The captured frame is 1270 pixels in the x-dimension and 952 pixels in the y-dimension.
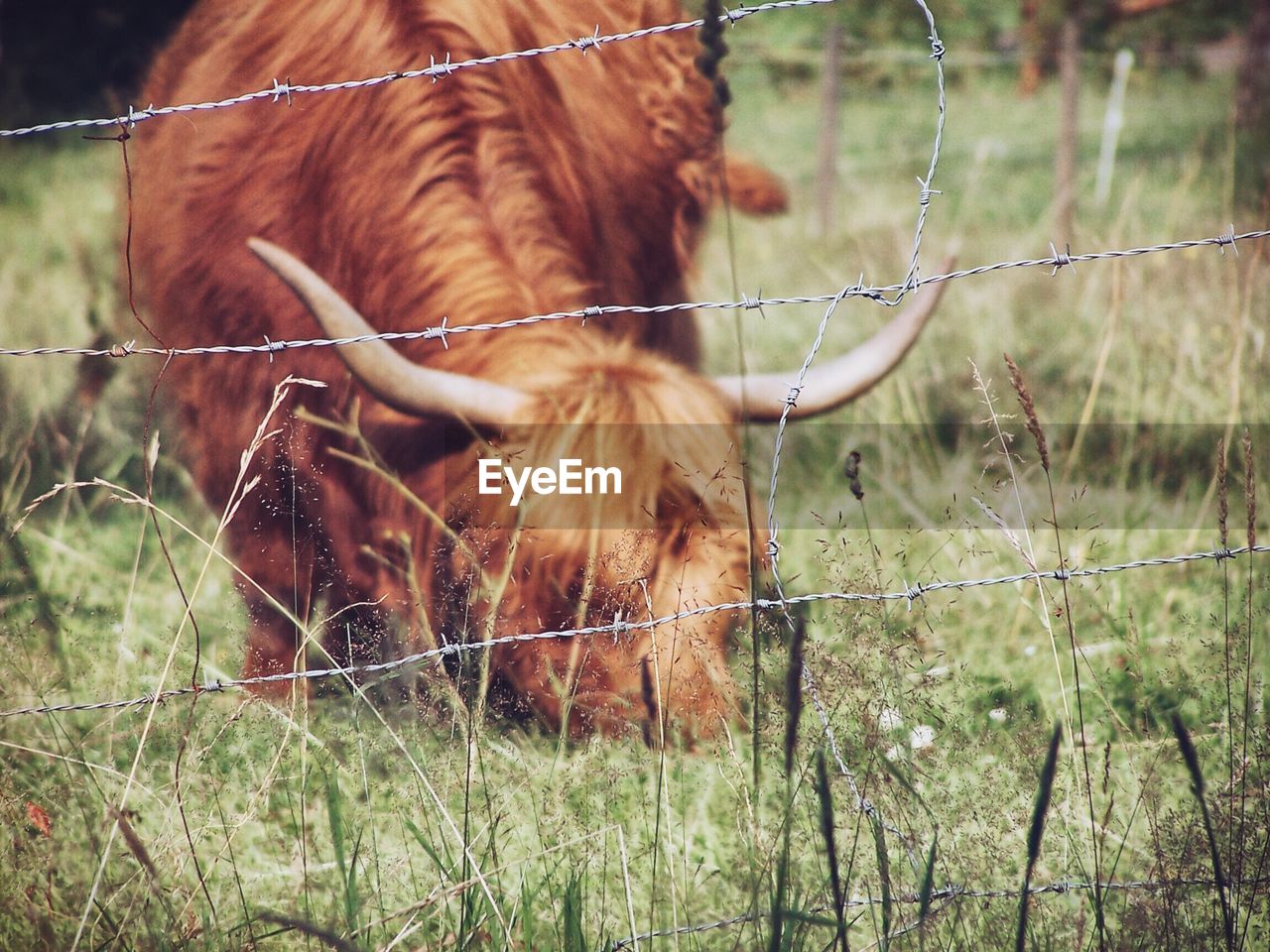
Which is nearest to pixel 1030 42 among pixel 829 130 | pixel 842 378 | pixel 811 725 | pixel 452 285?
pixel 829 130

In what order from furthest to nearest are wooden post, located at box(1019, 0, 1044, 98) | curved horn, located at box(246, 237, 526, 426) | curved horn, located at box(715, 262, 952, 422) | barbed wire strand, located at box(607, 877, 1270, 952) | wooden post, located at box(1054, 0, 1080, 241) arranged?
1. wooden post, located at box(1019, 0, 1044, 98)
2. wooden post, located at box(1054, 0, 1080, 241)
3. curved horn, located at box(715, 262, 952, 422)
4. curved horn, located at box(246, 237, 526, 426)
5. barbed wire strand, located at box(607, 877, 1270, 952)

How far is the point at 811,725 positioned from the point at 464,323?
1.19 metres

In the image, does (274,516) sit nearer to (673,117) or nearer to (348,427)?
(348,427)

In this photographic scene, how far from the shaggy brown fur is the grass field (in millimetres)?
222

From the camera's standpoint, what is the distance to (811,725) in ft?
7.04

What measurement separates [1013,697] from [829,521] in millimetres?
1225

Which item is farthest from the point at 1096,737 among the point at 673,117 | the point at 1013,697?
the point at 673,117

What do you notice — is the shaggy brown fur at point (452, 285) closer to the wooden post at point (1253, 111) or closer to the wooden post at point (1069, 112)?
the wooden post at point (1069, 112)

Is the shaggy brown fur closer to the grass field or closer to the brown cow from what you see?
the brown cow

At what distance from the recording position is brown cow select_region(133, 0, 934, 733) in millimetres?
2381

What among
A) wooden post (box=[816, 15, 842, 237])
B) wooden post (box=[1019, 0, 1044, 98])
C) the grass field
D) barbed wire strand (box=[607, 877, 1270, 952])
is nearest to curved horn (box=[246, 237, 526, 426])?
the grass field

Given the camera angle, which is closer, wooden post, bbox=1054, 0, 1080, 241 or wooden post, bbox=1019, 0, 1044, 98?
wooden post, bbox=1054, 0, 1080, 241

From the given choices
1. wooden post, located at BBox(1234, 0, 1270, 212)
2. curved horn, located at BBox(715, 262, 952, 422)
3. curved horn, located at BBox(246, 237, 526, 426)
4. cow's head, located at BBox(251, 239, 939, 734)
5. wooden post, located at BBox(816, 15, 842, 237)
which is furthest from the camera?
wooden post, located at BBox(816, 15, 842, 237)

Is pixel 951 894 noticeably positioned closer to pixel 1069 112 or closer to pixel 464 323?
pixel 464 323
